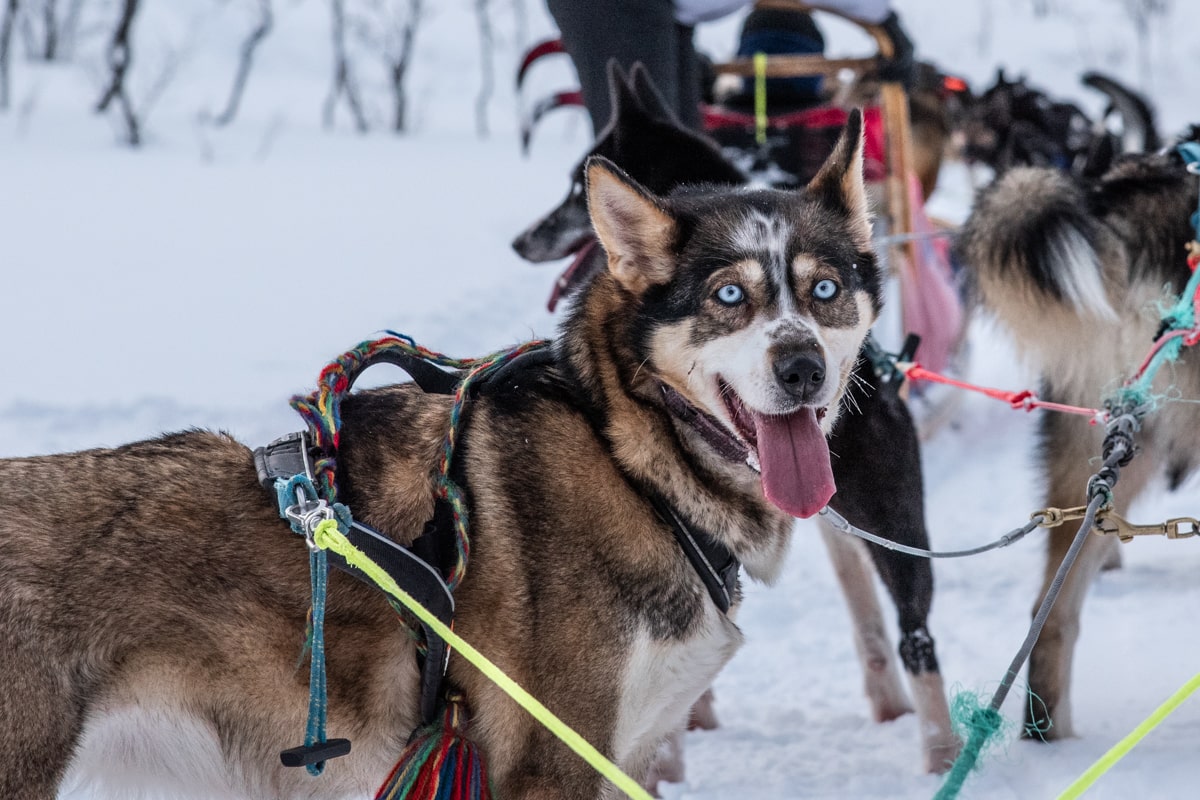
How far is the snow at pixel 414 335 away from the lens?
295cm

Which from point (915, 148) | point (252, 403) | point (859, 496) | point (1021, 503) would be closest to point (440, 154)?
point (915, 148)

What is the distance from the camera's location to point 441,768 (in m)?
1.81

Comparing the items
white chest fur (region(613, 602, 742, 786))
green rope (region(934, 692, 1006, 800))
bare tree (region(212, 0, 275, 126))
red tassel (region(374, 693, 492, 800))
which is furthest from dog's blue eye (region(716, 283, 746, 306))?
bare tree (region(212, 0, 275, 126))

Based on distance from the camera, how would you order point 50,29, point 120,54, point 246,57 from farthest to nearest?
point 246,57
point 50,29
point 120,54

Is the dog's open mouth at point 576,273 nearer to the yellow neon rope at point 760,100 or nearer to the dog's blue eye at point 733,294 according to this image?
the dog's blue eye at point 733,294

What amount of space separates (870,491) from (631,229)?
1.01 metres

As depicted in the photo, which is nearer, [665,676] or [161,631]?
[161,631]

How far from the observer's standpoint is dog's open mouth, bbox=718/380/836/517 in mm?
1831

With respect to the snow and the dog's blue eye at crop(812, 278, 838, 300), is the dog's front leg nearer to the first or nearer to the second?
the snow

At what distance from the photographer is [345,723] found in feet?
6.22

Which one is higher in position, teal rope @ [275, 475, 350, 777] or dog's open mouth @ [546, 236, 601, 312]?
dog's open mouth @ [546, 236, 601, 312]

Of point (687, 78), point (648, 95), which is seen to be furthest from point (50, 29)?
point (648, 95)

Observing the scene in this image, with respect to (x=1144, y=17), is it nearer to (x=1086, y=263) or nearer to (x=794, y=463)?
(x=1086, y=263)

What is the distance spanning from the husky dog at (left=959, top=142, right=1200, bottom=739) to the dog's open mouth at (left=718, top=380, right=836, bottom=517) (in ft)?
4.26
